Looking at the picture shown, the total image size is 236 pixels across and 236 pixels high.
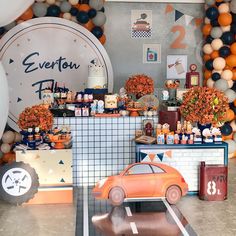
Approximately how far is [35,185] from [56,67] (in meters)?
2.46

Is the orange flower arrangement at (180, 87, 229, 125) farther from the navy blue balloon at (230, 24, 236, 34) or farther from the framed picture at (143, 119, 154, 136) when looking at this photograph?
the navy blue balloon at (230, 24, 236, 34)

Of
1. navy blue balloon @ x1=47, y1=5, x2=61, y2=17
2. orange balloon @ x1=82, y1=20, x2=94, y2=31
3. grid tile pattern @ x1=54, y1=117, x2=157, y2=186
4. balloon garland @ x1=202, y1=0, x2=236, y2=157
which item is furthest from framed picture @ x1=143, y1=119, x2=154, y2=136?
navy blue balloon @ x1=47, y1=5, x2=61, y2=17

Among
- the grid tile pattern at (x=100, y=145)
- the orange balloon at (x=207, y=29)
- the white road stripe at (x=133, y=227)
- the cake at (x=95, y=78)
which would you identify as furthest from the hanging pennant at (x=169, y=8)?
the white road stripe at (x=133, y=227)

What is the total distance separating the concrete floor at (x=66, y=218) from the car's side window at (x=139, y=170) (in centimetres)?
48

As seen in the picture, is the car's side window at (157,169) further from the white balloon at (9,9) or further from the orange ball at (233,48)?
the orange ball at (233,48)

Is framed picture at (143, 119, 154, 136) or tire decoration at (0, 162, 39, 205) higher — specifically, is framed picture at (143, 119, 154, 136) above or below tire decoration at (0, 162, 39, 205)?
above

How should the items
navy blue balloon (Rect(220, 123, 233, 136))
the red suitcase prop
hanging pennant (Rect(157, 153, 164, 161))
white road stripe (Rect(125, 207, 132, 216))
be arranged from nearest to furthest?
1. white road stripe (Rect(125, 207, 132, 216))
2. the red suitcase prop
3. hanging pennant (Rect(157, 153, 164, 161))
4. navy blue balloon (Rect(220, 123, 233, 136))

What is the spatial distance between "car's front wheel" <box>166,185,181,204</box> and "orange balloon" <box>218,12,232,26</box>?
2.89m

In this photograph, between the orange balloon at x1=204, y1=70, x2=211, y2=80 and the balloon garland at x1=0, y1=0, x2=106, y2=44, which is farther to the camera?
the orange balloon at x1=204, y1=70, x2=211, y2=80

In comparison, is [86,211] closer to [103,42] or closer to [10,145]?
[10,145]

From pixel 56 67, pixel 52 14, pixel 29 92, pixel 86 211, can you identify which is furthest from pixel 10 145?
pixel 86 211

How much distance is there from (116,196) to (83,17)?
2910 mm

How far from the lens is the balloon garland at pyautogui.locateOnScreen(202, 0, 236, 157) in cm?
630

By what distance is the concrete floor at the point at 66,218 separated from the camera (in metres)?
3.81
